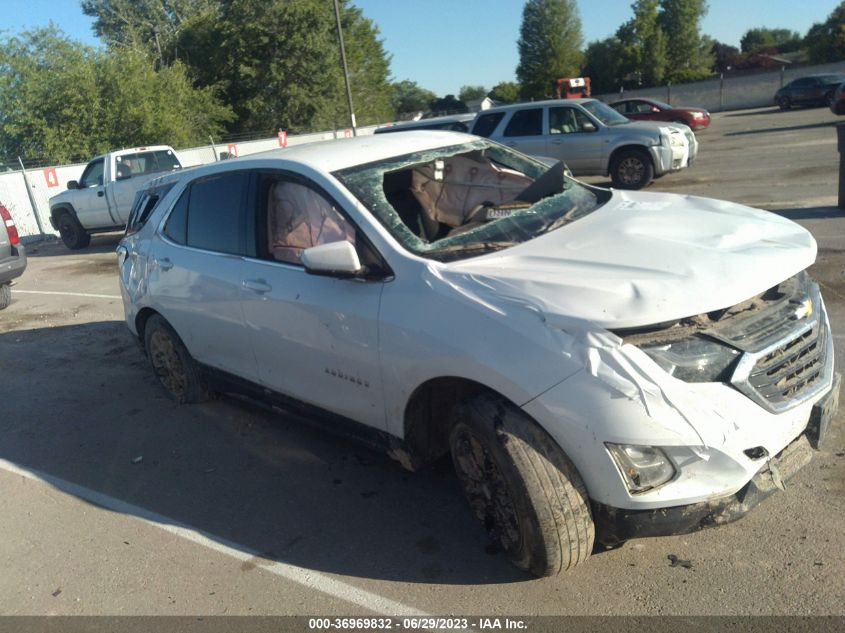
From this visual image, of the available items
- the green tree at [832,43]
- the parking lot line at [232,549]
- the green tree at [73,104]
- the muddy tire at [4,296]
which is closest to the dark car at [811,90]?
the green tree at [832,43]

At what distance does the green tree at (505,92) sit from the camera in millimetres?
84312

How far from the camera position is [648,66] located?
66.9m

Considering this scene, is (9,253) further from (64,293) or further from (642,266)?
(642,266)

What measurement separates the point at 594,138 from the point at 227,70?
31882mm

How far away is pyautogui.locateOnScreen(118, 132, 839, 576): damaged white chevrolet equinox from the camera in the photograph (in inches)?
110

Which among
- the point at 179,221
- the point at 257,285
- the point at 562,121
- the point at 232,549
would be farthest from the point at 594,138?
the point at 232,549

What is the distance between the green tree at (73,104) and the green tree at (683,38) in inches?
2097

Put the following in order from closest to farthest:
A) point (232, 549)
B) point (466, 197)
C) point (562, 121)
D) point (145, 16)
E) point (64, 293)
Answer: point (232, 549), point (466, 197), point (64, 293), point (562, 121), point (145, 16)

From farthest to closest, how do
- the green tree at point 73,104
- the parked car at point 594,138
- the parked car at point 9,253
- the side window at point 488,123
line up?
1. the green tree at point 73,104
2. the side window at point 488,123
3. the parked car at point 594,138
4. the parked car at point 9,253

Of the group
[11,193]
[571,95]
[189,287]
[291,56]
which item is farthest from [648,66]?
[189,287]

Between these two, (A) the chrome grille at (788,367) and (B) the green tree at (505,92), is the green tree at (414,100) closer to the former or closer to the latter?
(B) the green tree at (505,92)

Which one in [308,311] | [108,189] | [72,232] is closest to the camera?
[308,311]

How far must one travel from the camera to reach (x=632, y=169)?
47.9 ft

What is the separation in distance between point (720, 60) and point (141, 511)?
306 ft
